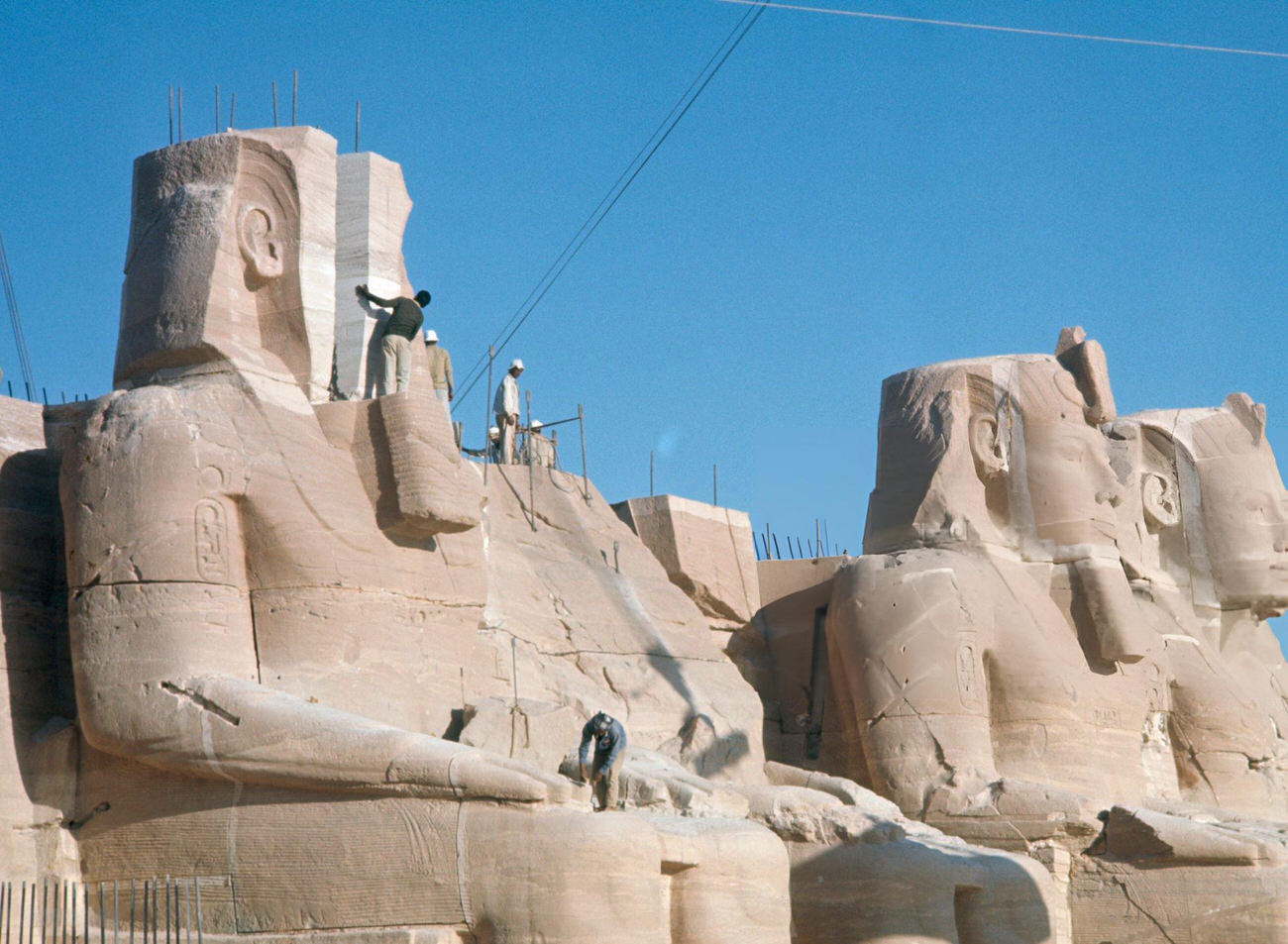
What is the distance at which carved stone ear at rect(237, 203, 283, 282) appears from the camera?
10984 mm

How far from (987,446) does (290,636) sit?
6.26 m

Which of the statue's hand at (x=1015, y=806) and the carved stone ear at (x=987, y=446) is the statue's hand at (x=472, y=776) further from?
the carved stone ear at (x=987, y=446)

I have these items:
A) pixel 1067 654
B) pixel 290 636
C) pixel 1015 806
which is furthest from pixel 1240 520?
pixel 290 636

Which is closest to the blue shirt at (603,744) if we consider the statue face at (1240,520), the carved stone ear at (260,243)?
the carved stone ear at (260,243)

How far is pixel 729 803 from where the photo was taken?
34.3 ft

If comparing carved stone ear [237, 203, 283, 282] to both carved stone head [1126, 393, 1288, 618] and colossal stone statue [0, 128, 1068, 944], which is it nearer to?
colossal stone statue [0, 128, 1068, 944]

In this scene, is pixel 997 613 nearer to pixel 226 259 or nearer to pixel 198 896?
pixel 226 259

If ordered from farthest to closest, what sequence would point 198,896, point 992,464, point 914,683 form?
1. point 992,464
2. point 914,683
3. point 198,896

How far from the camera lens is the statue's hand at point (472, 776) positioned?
8.91 m

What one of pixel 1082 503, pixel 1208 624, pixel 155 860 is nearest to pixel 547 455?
pixel 1082 503

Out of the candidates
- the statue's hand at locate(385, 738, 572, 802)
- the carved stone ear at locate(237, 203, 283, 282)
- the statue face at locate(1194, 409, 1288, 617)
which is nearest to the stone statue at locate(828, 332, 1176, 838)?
the statue face at locate(1194, 409, 1288, 617)

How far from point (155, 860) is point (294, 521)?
1.86m

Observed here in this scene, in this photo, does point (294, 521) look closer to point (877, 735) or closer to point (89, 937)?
point (89, 937)

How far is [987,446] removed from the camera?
14.5 m
